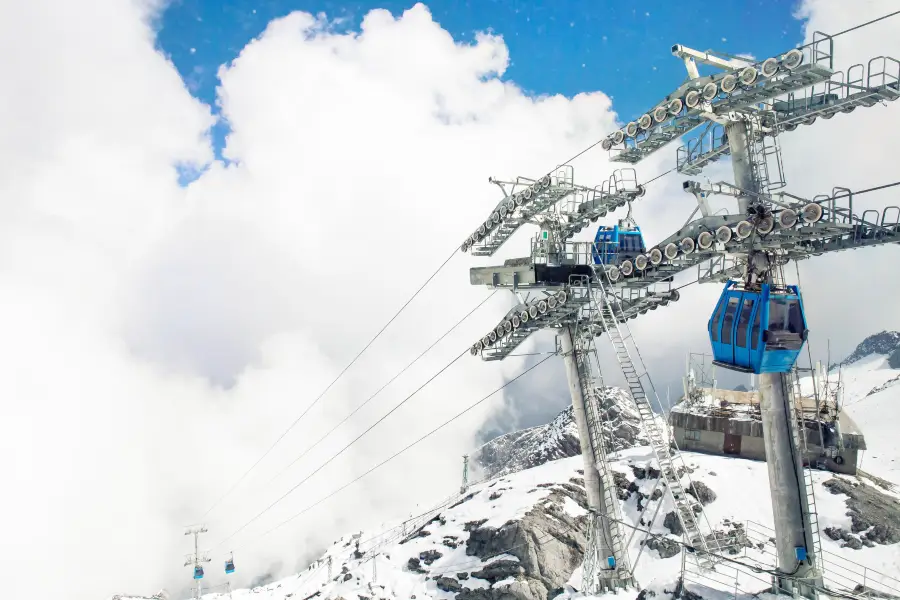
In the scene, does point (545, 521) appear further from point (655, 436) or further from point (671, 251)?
point (671, 251)

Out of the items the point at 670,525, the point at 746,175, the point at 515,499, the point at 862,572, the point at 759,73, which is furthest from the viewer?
the point at 515,499

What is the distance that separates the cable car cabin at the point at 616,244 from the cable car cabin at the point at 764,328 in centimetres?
838

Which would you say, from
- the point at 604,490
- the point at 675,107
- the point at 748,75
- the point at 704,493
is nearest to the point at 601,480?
the point at 604,490

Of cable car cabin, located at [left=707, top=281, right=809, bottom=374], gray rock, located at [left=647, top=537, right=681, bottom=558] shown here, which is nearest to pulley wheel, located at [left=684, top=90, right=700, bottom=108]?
cable car cabin, located at [left=707, top=281, right=809, bottom=374]

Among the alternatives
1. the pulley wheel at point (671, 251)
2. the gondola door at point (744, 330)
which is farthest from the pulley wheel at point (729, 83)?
the gondola door at point (744, 330)

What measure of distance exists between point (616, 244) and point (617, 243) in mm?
95

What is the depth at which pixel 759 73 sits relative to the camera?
1988 centimetres

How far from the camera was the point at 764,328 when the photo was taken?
61.4 feet

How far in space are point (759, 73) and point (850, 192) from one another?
17.9ft

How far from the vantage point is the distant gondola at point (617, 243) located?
91.1 ft

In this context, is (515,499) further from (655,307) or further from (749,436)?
(655,307)

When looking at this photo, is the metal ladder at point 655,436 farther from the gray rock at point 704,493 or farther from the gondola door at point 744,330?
the gray rock at point 704,493

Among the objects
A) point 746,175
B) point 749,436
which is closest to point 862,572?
point 749,436

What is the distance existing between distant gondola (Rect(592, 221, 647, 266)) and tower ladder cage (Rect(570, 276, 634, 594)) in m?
2.19
